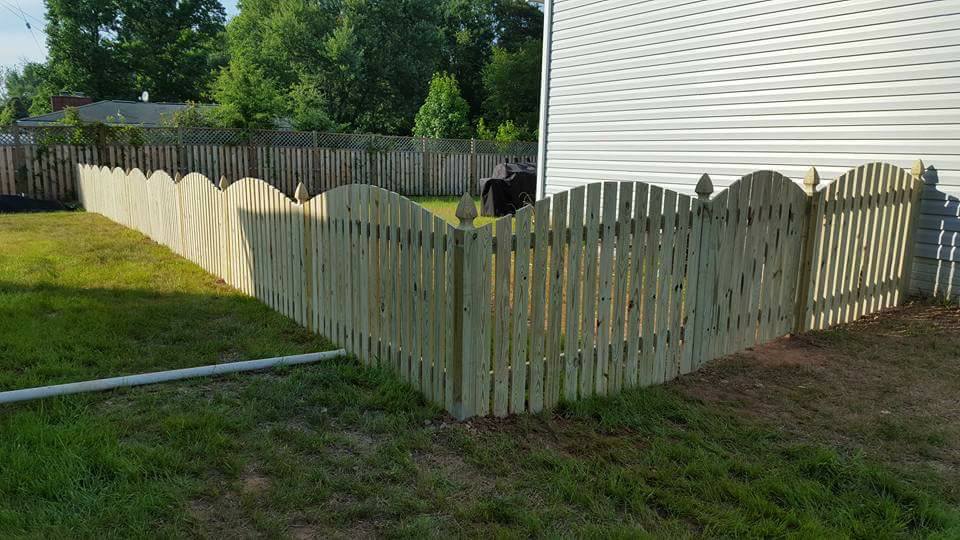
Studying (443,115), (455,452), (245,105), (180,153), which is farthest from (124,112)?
(455,452)

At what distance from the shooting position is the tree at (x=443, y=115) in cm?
2741

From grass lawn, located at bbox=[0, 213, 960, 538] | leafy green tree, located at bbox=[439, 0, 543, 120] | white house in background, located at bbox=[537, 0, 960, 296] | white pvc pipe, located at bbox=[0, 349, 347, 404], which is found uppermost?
leafy green tree, located at bbox=[439, 0, 543, 120]

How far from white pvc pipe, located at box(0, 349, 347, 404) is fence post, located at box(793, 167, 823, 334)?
3.71 meters

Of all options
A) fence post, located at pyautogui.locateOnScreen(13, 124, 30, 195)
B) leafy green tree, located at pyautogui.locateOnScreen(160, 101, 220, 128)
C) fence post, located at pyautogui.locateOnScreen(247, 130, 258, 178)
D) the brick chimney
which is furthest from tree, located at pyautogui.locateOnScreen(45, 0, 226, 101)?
fence post, located at pyautogui.locateOnScreen(13, 124, 30, 195)

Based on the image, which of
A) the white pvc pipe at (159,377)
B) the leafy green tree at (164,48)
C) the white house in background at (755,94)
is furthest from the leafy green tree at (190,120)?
the leafy green tree at (164,48)

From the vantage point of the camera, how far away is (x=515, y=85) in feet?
119

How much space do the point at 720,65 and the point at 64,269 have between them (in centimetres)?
810

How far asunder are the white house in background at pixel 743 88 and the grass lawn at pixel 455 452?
2563 mm

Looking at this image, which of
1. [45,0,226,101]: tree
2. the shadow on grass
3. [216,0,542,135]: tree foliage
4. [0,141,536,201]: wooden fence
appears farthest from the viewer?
[45,0,226,101]: tree

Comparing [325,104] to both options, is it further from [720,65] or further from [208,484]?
[208,484]

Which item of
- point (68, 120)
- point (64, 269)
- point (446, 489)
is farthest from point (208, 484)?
point (68, 120)

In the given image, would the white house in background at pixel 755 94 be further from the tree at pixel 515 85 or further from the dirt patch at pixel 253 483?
the tree at pixel 515 85

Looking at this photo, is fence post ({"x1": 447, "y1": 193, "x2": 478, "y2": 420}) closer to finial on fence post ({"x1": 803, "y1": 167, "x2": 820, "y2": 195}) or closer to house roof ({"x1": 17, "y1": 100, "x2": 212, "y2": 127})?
finial on fence post ({"x1": 803, "y1": 167, "x2": 820, "y2": 195})

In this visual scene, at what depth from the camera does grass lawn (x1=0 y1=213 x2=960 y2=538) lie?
8.59 ft
